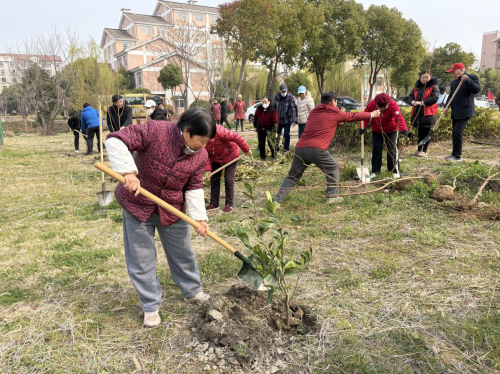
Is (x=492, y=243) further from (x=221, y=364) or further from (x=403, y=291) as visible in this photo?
(x=221, y=364)

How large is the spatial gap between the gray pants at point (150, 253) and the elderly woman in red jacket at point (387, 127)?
12.8 ft

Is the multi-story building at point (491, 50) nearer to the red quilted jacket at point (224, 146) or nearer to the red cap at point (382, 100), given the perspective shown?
the red cap at point (382, 100)

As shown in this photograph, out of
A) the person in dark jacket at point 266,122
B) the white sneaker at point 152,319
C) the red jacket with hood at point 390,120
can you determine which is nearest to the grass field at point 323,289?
the white sneaker at point 152,319

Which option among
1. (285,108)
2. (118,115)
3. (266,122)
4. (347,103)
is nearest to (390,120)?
(266,122)

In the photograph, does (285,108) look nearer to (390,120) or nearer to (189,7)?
(390,120)

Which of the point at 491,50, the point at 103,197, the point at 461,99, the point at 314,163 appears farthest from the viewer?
the point at 491,50

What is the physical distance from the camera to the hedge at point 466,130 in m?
8.54

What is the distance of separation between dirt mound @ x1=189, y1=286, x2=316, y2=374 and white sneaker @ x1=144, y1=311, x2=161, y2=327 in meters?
0.26

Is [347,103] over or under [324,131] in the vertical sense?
over

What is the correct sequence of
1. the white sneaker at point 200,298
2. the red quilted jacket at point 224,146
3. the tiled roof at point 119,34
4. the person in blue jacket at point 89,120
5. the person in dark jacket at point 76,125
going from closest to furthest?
1. the white sneaker at point 200,298
2. the red quilted jacket at point 224,146
3. the person in blue jacket at point 89,120
4. the person in dark jacket at point 76,125
5. the tiled roof at point 119,34

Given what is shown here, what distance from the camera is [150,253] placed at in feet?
7.91

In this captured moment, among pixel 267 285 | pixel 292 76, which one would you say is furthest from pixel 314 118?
pixel 292 76

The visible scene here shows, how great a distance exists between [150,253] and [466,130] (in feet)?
29.8

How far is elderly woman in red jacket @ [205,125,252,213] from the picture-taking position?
4488mm
